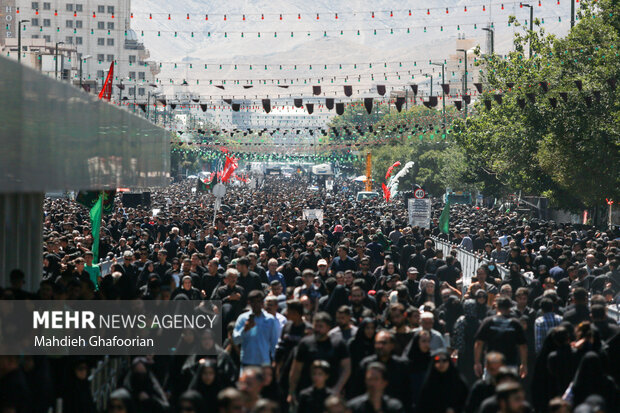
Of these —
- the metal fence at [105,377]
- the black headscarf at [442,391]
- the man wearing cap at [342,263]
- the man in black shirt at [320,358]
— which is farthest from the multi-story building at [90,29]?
the black headscarf at [442,391]

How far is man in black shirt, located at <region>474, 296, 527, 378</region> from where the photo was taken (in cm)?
1027

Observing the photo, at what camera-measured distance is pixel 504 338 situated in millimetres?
10289

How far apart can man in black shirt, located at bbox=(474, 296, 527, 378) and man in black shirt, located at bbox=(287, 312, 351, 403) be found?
1.75 metres

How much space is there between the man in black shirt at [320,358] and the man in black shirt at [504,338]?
1.75m

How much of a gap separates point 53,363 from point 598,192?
27.8 metres

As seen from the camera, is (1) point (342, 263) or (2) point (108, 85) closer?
Answer: (1) point (342, 263)

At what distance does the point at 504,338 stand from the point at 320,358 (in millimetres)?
2083

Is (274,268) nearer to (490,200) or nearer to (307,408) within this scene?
(307,408)

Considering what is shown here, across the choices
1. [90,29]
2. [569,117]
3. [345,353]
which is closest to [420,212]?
[569,117]

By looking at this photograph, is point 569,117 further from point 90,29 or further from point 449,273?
point 90,29

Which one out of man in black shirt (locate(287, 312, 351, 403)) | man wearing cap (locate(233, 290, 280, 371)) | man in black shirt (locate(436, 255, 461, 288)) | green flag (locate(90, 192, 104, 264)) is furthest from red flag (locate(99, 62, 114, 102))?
man in black shirt (locate(287, 312, 351, 403))

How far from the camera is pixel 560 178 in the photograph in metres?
35.5

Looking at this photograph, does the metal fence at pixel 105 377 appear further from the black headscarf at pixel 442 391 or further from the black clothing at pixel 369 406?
the black headscarf at pixel 442 391

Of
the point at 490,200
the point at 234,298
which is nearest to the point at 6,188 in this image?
the point at 234,298
